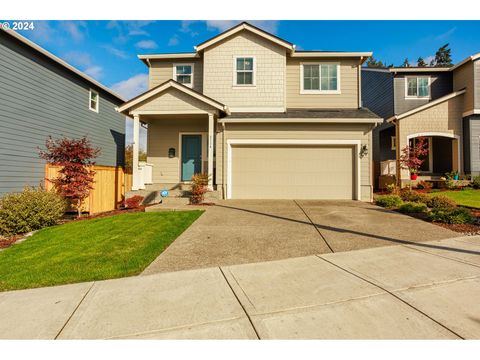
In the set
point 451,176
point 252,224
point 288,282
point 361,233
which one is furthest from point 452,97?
point 288,282

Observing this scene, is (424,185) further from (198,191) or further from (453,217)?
(198,191)

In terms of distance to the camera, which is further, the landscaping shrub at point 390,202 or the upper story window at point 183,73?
the upper story window at point 183,73

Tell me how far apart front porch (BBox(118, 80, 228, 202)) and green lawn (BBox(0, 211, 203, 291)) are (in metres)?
3.56

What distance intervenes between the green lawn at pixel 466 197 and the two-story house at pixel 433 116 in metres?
2.17

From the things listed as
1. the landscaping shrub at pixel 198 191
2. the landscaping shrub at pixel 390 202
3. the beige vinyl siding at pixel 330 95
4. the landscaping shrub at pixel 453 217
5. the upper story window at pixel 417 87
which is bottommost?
the landscaping shrub at pixel 453 217

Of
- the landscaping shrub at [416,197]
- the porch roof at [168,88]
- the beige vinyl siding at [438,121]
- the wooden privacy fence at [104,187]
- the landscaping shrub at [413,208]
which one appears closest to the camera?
the landscaping shrub at [413,208]

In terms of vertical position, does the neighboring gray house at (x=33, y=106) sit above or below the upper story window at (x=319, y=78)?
below

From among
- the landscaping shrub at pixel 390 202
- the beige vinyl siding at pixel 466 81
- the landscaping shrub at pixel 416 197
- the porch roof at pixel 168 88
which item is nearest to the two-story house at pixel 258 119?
the porch roof at pixel 168 88

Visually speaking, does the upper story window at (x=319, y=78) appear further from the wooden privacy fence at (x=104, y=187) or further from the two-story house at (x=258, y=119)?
the wooden privacy fence at (x=104, y=187)

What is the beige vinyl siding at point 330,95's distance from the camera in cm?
1238

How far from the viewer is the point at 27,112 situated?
9.55 meters

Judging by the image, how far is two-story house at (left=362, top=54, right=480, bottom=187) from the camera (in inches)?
539

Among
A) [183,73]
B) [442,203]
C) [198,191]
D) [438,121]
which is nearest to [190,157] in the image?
[198,191]

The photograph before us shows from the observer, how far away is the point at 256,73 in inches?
470
